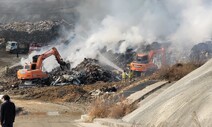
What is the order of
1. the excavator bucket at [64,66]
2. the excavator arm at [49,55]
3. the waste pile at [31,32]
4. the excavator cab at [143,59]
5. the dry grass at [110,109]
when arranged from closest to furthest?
the dry grass at [110,109]
the excavator arm at [49,55]
the excavator cab at [143,59]
the excavator bucket at [64,66]
the waste pile at [31,32]

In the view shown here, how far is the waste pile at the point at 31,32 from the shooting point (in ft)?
263

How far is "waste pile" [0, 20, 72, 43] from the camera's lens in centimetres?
8025

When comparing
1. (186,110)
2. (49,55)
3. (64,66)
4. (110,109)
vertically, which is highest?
(49,55)

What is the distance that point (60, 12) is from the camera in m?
112

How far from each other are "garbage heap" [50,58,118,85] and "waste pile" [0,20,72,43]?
110ft

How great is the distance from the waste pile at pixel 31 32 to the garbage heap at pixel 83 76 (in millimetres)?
33486

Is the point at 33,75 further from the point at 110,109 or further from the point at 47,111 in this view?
the point at 110,109

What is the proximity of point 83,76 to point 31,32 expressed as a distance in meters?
41.0

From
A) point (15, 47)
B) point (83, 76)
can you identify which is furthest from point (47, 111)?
point (15, 47)

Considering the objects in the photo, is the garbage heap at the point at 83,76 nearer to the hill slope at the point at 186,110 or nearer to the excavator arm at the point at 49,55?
the excavator arm at the point at 49,55

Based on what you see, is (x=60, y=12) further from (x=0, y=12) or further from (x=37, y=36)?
(x=37, y=36)

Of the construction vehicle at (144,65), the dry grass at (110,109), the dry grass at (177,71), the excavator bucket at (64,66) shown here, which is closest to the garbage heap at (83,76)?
the excavator bucket at (64,66)

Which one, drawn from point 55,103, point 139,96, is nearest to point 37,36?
point 55,103

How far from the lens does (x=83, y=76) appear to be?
44594mm
